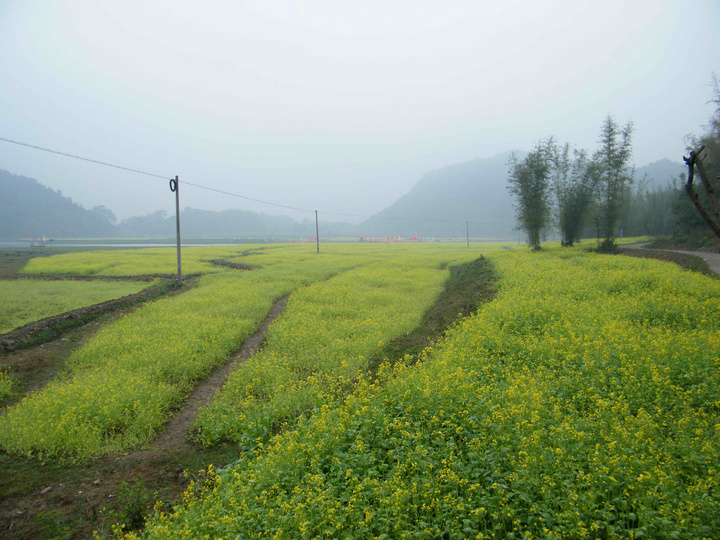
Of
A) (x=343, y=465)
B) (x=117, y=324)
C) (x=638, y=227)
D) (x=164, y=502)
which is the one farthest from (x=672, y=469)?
(x=638, y=227)

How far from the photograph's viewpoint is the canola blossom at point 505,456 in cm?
403

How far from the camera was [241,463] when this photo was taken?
6.01 m

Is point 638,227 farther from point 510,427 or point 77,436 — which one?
point 77,436

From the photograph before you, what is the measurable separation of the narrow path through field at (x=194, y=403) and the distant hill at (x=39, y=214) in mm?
95746

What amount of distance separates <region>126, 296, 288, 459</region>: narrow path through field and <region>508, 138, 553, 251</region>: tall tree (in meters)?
29.1

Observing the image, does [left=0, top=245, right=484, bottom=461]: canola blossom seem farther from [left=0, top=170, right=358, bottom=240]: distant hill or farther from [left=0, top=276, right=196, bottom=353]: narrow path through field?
[left=0, top=170, right=358, bottom=240]: distant hill

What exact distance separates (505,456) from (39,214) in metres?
117

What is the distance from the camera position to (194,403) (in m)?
8.80

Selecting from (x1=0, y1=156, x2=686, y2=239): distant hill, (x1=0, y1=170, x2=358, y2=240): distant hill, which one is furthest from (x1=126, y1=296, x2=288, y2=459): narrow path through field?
(x1=0, y1=170, x2=358, y2=240): distant hill

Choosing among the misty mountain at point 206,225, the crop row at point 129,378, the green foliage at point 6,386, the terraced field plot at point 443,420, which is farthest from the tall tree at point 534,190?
the misty mountain at point 206,225

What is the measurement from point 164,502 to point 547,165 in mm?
36706

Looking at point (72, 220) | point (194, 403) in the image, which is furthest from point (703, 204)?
point (72, 220)

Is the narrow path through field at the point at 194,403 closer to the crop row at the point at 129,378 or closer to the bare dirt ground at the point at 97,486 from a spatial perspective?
the bare dirt ground at the point at 97,486

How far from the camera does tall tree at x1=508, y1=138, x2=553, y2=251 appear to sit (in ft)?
111
